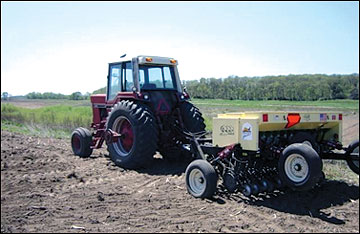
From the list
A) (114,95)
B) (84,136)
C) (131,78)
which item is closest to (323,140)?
(131,78)

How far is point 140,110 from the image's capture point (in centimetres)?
763

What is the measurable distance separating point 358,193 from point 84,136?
19.6 feet

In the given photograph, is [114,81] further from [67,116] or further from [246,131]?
[67,116]

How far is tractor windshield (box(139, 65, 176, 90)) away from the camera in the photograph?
27.5ft

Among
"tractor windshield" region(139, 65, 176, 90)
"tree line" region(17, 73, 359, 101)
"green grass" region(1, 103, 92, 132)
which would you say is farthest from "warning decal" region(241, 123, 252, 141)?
"green grass" region(1, 103, 92, 132)

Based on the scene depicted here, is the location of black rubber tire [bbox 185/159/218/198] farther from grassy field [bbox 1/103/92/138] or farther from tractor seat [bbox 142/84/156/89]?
grassy field [bbox 1/103/92/138]

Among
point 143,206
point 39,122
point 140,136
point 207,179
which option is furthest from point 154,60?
point 39,122

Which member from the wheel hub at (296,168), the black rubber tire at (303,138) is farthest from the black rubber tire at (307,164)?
the black rubber tire at (303,138)

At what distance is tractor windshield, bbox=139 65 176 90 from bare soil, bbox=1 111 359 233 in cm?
242

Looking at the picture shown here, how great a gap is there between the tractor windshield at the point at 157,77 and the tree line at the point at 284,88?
2.28m

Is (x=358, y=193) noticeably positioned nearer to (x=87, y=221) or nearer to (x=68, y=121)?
(x=87, y=221)

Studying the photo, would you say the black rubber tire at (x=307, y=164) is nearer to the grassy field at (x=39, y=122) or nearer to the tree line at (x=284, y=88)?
the tree line at (x=284, y=88)

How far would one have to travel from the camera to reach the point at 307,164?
4922 mm

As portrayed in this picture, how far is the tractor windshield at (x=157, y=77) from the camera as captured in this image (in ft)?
27.5
